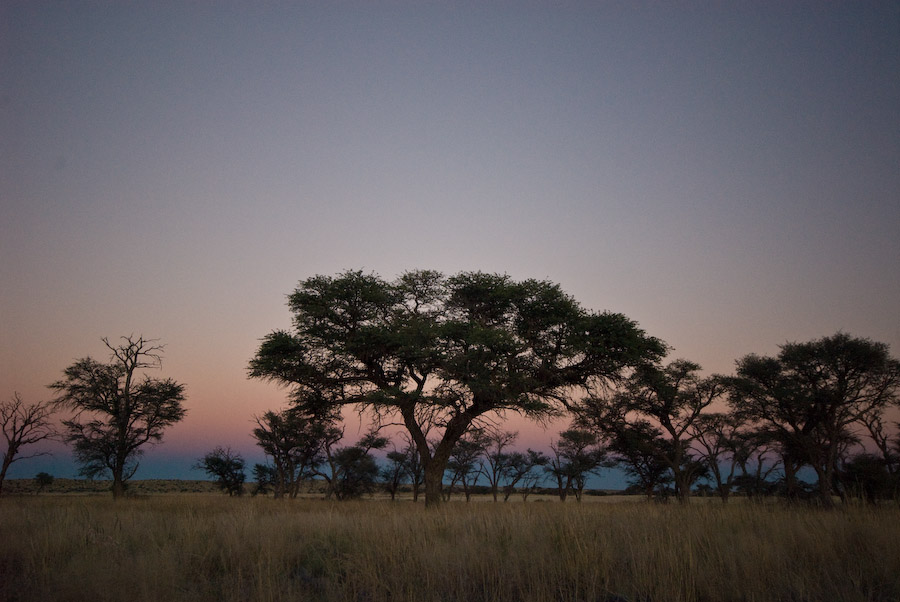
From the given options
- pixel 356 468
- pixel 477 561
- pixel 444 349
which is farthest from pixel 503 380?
pixel 356 468

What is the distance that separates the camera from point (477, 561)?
6.27 m

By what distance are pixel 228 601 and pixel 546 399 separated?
1724 centimetres

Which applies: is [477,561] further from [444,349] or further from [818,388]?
[818,388]

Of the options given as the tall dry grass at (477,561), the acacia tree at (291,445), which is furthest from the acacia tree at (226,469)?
the tall dry grass at (477,561)

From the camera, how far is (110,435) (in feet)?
93.5

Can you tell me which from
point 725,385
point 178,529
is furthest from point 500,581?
point 725,385

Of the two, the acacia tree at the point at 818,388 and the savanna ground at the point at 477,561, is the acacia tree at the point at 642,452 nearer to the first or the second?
the acacia tree at the point at 818,388

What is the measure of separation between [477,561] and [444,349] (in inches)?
539

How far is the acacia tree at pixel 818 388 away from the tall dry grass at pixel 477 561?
1853cm

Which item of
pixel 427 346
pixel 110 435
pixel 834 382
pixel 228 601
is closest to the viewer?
pixel 228 601

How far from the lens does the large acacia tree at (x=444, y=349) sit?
19500 mm

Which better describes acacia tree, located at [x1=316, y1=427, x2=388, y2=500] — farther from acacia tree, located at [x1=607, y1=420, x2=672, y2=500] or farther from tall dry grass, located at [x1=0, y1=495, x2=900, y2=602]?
tall dry grass, located at [x1=0, y1=495, x2=900, y2=602]

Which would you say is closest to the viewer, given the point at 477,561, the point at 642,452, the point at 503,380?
the point at 477,561

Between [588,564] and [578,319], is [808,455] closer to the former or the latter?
[578,319]
